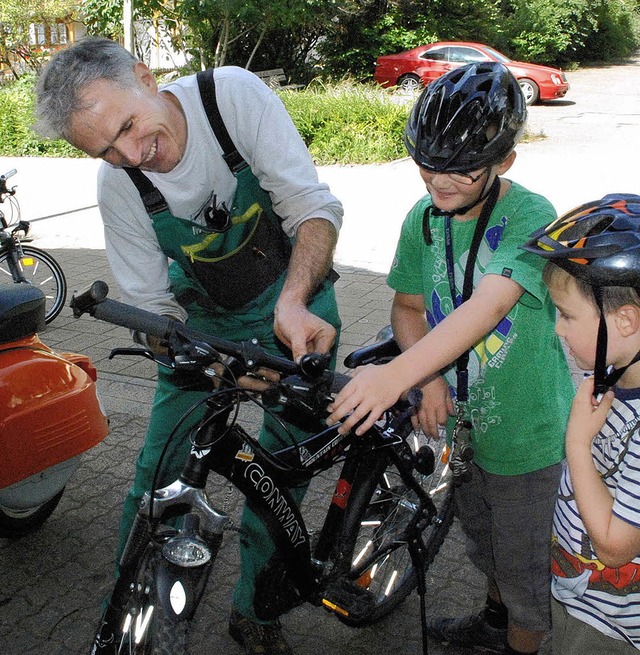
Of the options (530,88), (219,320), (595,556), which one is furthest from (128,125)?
(530,88)

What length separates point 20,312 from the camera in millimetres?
3314

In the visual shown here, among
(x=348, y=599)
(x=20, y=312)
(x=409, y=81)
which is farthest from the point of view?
(x=409, y=81)

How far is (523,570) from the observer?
2.54 metres

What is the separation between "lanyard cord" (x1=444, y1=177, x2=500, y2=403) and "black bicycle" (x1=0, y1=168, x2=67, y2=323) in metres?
4.94

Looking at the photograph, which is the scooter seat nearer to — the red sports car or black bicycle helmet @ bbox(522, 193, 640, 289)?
black bicycle helmet @ bbox(522, 193, 640, 289)

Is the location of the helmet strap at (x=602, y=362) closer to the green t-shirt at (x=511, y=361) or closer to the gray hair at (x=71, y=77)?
the green t-shirt at (x=511, y=361)

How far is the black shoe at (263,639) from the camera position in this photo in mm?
2852

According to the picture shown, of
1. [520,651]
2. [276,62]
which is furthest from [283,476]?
[276,62]

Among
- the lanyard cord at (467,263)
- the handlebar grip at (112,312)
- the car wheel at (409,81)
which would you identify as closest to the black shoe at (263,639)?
the lanyard cord at (467,263)

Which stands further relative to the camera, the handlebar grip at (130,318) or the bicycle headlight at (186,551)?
the bicycle headlight at (186,551)

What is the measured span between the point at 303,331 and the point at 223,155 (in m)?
0.76

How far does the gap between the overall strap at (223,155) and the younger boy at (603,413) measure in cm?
116

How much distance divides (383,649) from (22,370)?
1.72 metres

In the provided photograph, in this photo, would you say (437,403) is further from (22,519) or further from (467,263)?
(22,519)
